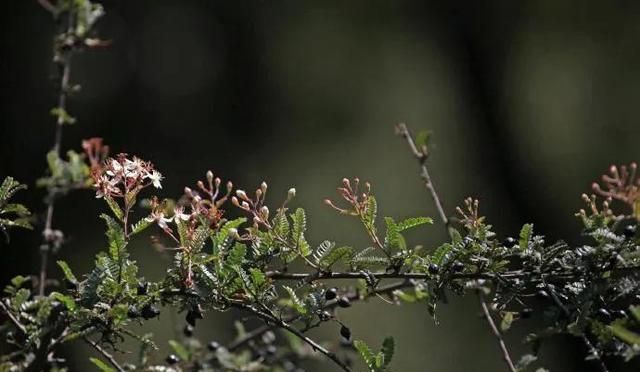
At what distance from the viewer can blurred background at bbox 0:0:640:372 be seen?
4574 millimetres

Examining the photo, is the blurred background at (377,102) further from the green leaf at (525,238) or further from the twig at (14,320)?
the twig at (14,320)

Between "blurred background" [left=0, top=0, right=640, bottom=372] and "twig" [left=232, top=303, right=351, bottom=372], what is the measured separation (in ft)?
11.2

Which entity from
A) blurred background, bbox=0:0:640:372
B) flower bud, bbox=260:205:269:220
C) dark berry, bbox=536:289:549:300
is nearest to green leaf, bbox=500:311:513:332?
dark berry, bbox=536:289:549:300

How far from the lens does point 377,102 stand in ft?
16.6

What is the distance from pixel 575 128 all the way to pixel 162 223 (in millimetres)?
4001

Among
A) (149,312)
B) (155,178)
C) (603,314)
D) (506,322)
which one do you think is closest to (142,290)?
(149,312)

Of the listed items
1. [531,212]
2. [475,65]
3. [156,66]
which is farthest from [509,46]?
[156,66]

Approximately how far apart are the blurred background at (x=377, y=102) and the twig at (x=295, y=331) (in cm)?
341

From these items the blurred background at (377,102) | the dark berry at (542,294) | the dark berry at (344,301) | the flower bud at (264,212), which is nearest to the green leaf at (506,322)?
the dark berry at (542,294)

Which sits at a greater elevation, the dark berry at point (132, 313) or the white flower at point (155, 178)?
the white flower at point (155, 178)

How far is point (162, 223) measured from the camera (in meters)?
1.10

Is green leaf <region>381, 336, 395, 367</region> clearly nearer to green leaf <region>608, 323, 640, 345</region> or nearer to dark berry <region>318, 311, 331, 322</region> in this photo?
dark berry <region>318, 311, 331, 322</region>

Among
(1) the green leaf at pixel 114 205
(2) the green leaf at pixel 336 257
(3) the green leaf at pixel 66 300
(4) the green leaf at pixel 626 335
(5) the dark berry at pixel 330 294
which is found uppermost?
(1) the green leaf at pixel 114 205

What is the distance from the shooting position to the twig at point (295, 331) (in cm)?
89
